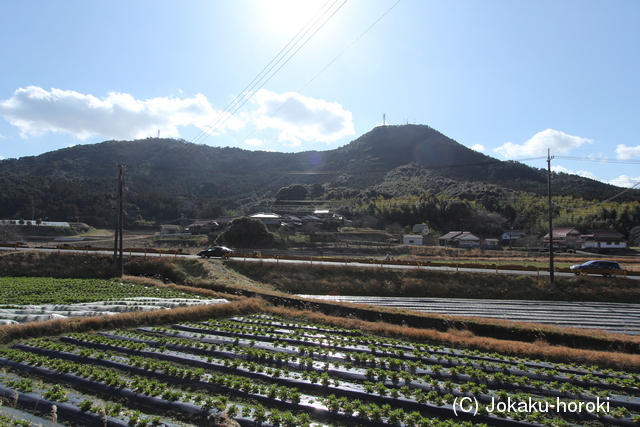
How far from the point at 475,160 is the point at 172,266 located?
496 feet

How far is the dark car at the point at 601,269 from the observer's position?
29.0m

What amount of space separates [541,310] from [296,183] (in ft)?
409

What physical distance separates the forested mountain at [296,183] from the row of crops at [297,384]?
32.3m

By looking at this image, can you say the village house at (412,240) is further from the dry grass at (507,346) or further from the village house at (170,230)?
the village house at (170,230)

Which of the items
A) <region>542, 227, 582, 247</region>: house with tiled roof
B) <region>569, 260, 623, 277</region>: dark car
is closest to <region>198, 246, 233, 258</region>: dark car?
<region>569, 260, 623, 277</region>: dark car

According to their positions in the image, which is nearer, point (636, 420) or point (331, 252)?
point (636, 420)

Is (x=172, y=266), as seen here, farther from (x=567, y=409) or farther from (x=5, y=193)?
(x=5, y=193)

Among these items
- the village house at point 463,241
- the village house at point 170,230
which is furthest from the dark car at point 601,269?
the village house at point 170,230

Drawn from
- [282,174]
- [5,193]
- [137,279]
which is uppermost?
[282,174]

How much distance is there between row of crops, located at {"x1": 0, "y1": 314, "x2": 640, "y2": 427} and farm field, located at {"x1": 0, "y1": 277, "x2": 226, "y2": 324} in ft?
14.1

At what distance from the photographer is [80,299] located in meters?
20.0

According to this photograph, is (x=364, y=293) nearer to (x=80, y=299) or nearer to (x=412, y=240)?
(x=80, y=299)

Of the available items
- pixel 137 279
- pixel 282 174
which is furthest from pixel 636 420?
pixel 282 174

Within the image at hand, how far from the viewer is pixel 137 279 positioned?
29.0m
